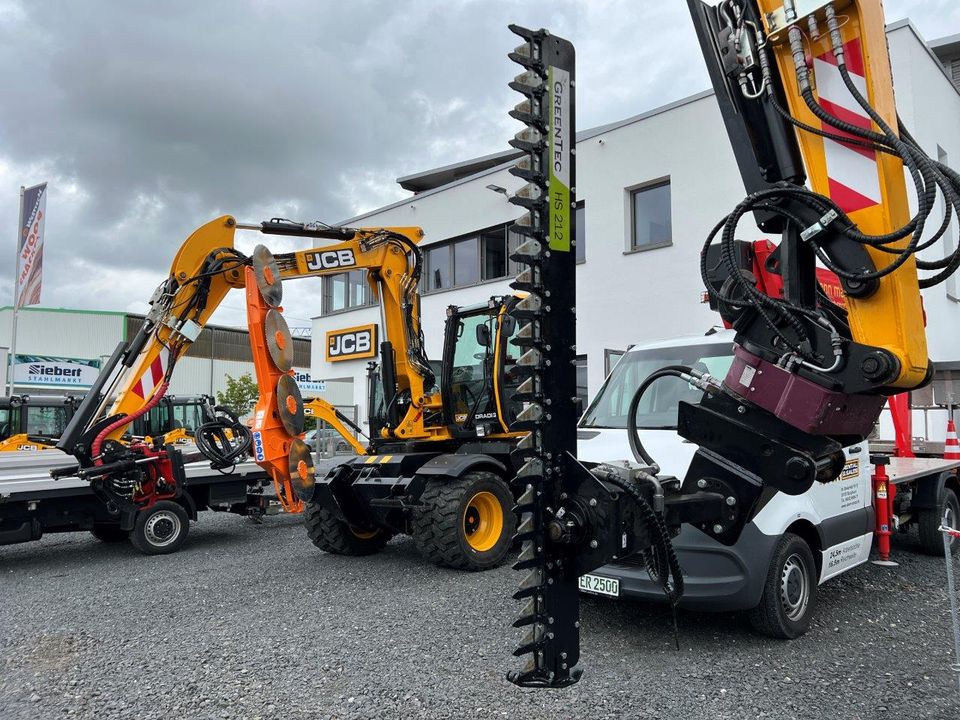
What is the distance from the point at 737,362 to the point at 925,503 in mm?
5698

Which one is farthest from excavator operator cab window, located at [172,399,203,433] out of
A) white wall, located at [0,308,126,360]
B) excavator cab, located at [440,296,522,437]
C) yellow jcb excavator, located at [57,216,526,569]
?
white wall, located at [0,308,126,360]

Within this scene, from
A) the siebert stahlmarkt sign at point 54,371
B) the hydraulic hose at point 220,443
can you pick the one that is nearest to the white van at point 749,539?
the hydraulic hose at point 220,443

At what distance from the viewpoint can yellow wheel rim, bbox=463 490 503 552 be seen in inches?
277

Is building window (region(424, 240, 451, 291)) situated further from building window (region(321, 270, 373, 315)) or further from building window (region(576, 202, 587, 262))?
building window (region(576, 202, 587, 262))

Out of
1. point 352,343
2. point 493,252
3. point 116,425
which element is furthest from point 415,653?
point 352,343

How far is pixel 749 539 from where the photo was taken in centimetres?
438

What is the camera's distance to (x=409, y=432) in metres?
8.04

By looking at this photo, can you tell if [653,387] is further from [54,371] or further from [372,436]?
[54,371]

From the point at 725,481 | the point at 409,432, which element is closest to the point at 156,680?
the point at 725,481

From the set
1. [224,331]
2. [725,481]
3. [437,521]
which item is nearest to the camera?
[725,481]

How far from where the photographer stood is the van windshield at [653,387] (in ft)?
18.2

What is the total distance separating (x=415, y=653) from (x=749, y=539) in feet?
7.01

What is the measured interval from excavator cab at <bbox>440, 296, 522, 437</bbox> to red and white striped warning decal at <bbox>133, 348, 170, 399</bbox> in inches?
122

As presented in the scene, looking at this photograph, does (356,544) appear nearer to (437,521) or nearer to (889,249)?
(437,521)
